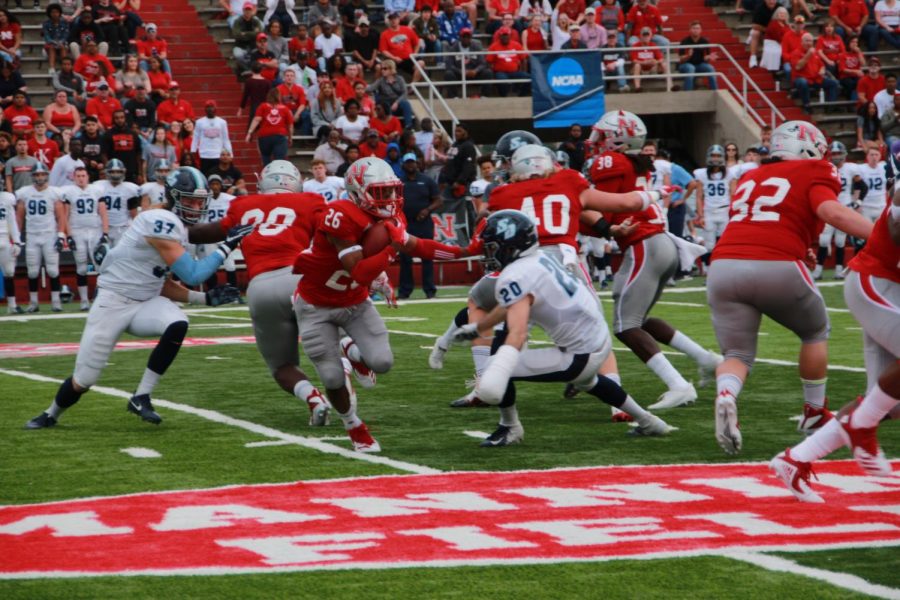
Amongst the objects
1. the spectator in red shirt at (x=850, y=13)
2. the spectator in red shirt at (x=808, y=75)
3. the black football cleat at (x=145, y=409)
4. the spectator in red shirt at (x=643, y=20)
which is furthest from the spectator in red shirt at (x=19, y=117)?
the spectator in red shirt at (x=850, y=13)

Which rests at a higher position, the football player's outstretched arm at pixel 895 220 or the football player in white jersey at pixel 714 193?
the football player's outstretched arm at pixel 895 220

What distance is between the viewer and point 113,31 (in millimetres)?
23734

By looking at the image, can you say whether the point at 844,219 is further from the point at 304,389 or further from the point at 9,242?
the point at 9,242

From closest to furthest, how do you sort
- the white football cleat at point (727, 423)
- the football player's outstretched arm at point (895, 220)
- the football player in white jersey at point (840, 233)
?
the football player's outstretched arm at point (895, 220) < the white football cleat at point (727, 423) < the football player in white jersey at point (840, 233)

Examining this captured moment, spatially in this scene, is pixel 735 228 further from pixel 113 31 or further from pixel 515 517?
pixel 113 31

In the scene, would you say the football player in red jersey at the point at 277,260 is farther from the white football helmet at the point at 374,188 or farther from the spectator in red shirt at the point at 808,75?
the spectator in red shirt at the point at 808,75

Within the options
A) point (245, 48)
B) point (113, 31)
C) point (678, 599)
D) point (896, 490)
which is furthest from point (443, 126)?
point (678, 599)

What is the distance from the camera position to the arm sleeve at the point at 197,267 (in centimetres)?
862

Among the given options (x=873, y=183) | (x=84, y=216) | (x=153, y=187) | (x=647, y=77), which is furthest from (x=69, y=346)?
(x=647, y=77)

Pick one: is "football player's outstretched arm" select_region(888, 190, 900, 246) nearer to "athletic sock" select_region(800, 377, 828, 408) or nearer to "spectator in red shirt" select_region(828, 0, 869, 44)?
"athletic sock" select_region(800, 377, 828, 408)

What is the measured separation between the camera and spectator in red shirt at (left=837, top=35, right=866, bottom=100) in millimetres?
26673

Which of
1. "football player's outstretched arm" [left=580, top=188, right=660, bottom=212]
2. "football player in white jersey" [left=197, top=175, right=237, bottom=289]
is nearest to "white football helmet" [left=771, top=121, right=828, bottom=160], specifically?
"football player's outstretched arm" [left=580, top=188, right=660, bottom=212]

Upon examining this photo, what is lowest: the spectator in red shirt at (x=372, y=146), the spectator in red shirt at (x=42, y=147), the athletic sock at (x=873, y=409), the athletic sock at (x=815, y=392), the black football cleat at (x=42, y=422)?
the black football cleat at (x=42, y=422)

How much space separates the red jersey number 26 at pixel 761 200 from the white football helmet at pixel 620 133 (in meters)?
1.89
